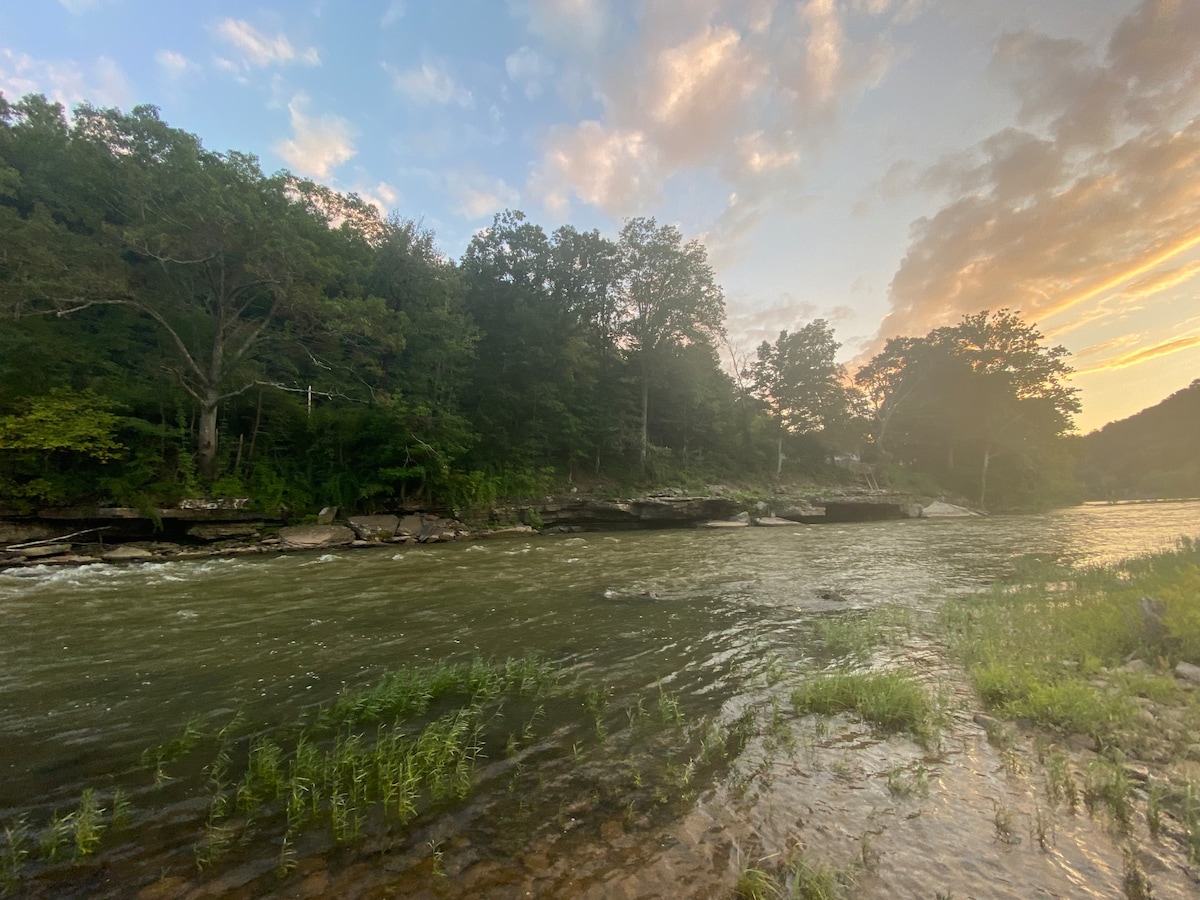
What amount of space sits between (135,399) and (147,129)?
10738 mm

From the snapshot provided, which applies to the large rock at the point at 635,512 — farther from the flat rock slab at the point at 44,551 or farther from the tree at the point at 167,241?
the flat rock slab at the point at 44,551

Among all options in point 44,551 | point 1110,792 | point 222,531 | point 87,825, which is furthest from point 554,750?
point 222,531

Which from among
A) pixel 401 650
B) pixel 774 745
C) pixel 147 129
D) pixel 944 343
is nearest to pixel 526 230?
pixel 147 129

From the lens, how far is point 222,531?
19141mm

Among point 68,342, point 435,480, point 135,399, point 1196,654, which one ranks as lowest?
point 1196,654

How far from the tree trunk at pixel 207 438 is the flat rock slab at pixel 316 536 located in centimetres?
430

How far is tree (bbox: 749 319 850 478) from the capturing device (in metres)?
46.8

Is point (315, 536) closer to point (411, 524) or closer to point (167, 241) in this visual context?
point (411, 524)

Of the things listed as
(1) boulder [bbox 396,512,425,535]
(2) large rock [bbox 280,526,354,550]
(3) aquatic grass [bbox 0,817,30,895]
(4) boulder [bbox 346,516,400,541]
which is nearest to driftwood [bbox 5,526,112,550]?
(2) large rock [bbox 280,526,354,550]

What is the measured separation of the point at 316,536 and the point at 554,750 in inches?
743

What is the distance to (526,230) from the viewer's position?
A: 39.8 metres

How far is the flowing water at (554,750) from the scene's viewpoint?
2984 mm

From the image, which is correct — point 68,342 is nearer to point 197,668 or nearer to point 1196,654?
point 197,668

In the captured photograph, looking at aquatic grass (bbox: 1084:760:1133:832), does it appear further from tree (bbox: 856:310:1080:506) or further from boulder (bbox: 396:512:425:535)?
tree (bbox: 856:310:1080:506)
